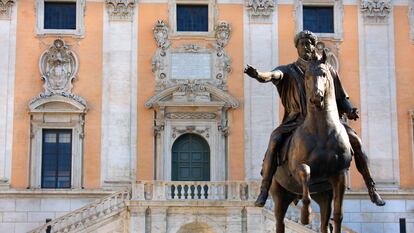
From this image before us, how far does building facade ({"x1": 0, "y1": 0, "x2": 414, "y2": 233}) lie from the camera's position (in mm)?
27562

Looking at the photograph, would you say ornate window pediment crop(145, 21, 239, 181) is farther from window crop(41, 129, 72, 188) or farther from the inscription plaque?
window crop(41, 129, 72, 188)

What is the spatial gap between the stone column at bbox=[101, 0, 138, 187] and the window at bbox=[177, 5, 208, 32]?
4.84 ft

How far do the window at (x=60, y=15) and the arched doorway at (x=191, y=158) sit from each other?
17.2ft

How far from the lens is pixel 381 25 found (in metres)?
29.0

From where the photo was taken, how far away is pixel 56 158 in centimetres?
2769

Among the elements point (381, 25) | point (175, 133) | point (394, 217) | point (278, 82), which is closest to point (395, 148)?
point (394, 217)

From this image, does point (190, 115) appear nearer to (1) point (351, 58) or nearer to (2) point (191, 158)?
(2) point (191, 158)

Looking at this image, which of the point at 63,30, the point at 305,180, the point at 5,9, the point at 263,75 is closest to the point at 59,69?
the point at 63,30

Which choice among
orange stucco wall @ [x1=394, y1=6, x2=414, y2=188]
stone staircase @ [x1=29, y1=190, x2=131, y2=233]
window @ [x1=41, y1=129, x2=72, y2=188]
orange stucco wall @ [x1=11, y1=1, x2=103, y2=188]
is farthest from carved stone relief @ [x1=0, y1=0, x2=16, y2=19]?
orange stucco wall @ [x1=394, y1=6, x2=414, y2=188]

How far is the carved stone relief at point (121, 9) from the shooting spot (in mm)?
28578

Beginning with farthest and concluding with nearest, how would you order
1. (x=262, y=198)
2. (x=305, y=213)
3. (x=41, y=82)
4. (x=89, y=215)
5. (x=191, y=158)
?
1. (x=191, y=158)
2. (x=41, y=82)
3. (x=89, y=215)
4. (x=262, y=198)
5. (x=305, y=213)

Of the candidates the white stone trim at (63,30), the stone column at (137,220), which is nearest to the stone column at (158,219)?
the stone column at (137,220)

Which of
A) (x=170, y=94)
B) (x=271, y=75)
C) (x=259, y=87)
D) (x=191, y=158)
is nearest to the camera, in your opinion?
(x=271, y=75)

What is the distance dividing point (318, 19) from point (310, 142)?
21419 mm
